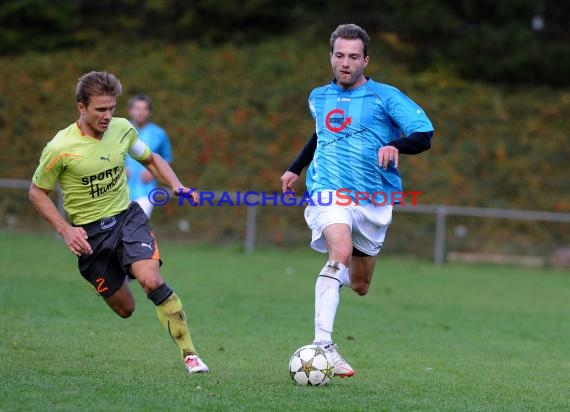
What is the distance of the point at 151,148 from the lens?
12.6 metres

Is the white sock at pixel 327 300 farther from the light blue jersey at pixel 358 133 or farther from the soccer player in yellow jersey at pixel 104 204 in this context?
the soccer player in yellow jersey at pixel 104 204

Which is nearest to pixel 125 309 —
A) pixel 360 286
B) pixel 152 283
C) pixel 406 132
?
pixel 152 283

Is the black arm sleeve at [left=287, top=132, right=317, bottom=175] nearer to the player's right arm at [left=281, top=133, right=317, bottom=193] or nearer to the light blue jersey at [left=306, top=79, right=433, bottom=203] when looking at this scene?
the player's right arm at [left=281, top=133, right=317, bottom=193]

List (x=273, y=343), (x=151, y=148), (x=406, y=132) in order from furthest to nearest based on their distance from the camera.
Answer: (x=151, y=148) → (x=273, y=343) → (x=406, y=132)

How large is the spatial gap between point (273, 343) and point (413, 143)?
2682mm

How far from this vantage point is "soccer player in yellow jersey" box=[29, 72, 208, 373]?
6664 mm

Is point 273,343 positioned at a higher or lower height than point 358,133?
lower

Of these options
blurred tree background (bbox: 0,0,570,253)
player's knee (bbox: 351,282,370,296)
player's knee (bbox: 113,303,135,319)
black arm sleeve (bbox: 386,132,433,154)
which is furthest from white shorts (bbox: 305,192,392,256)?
blurred tree background (bbox: 0,0,570,253)

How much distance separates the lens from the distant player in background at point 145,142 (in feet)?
40.5

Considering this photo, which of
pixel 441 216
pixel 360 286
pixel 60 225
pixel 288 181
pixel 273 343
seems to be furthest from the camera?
pixel 441 216

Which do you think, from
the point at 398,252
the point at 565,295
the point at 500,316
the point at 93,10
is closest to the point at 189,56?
the point at 93,10

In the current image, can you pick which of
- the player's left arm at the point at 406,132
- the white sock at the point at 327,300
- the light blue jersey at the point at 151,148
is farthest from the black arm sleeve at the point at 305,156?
the light blue jersey at the point at 151,148

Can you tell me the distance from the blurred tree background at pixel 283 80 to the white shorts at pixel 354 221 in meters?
14.2

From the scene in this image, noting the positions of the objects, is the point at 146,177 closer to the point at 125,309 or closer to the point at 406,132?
the point at 125,309
